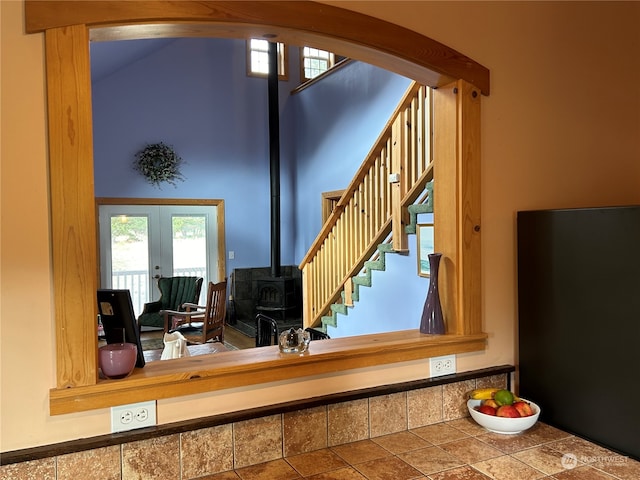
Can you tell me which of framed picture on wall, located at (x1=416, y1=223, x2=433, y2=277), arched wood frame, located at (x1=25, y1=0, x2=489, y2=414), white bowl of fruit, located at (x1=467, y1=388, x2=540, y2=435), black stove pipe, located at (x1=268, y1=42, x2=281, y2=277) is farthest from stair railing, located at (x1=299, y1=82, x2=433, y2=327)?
white bowl of fruit, located at (x1=467, y1=388, x2=540, y2=435)

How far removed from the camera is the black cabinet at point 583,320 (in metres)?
1.63

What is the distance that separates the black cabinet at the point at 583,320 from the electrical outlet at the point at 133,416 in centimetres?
137

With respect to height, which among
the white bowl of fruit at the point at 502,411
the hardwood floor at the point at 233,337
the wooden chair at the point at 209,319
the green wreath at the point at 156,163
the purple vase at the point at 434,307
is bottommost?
the hardwood floor at the point at 233,337

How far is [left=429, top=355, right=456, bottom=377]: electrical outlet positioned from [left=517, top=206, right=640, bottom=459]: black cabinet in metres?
0.31

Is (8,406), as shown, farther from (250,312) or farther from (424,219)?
(250,312)

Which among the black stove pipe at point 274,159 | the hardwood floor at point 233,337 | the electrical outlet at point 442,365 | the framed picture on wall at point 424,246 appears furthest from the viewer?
the black stove pipe at point 274,159

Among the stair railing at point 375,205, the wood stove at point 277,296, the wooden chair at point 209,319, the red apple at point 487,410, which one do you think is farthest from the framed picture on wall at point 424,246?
the wood stove at point 277,296

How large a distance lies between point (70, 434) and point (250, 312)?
6234mm

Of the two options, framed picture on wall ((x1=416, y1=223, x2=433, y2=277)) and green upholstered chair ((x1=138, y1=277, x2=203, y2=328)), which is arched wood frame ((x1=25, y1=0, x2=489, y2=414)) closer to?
framed picture on wall ((x1=416, y1=223, x2=433, y2=277))

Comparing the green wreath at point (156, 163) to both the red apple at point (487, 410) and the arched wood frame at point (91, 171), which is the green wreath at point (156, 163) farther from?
the red apple at point (487, 410)

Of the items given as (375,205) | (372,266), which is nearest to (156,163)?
(375,205)

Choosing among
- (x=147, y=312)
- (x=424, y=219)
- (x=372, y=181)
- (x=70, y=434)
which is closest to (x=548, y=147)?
(x=424, y=219)

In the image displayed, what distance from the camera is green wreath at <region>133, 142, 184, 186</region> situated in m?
6.95

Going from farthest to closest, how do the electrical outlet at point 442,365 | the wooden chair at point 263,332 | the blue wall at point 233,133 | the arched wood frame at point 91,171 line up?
the blue wall at point 233,133 < the wooden chair at point 263,332 < the electrical outlet at point 442,365 < the arched wood frame at point 91,171
